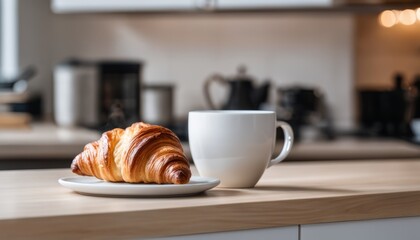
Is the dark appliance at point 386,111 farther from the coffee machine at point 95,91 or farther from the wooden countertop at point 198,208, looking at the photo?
the wooden countertop at point 198,208

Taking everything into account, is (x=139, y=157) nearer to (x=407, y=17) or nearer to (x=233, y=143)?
(x=233, y=143)

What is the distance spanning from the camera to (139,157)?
99 centimetres

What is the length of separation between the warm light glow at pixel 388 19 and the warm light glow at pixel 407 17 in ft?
0.08

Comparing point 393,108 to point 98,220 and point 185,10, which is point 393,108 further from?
point 98,220

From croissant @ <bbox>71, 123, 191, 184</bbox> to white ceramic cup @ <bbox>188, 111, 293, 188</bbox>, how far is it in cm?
7

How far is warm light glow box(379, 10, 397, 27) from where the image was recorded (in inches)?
132

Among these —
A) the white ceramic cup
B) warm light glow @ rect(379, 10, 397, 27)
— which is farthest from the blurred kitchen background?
the white ceramic cup

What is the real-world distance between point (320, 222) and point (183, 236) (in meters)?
0.18

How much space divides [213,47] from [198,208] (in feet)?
8.29

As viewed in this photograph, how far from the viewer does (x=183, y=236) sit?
876 mm

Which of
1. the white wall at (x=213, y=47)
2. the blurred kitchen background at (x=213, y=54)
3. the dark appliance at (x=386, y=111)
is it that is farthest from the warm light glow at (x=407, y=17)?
the dark appliance at (x=386, y=111)

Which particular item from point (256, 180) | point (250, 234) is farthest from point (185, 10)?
point (250, 234)

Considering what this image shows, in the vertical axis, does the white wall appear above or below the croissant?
above

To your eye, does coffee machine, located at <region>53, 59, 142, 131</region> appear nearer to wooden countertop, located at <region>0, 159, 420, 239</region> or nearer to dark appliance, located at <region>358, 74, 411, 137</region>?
dark appliance, located at <region>358, 74, 411, 137</region>
